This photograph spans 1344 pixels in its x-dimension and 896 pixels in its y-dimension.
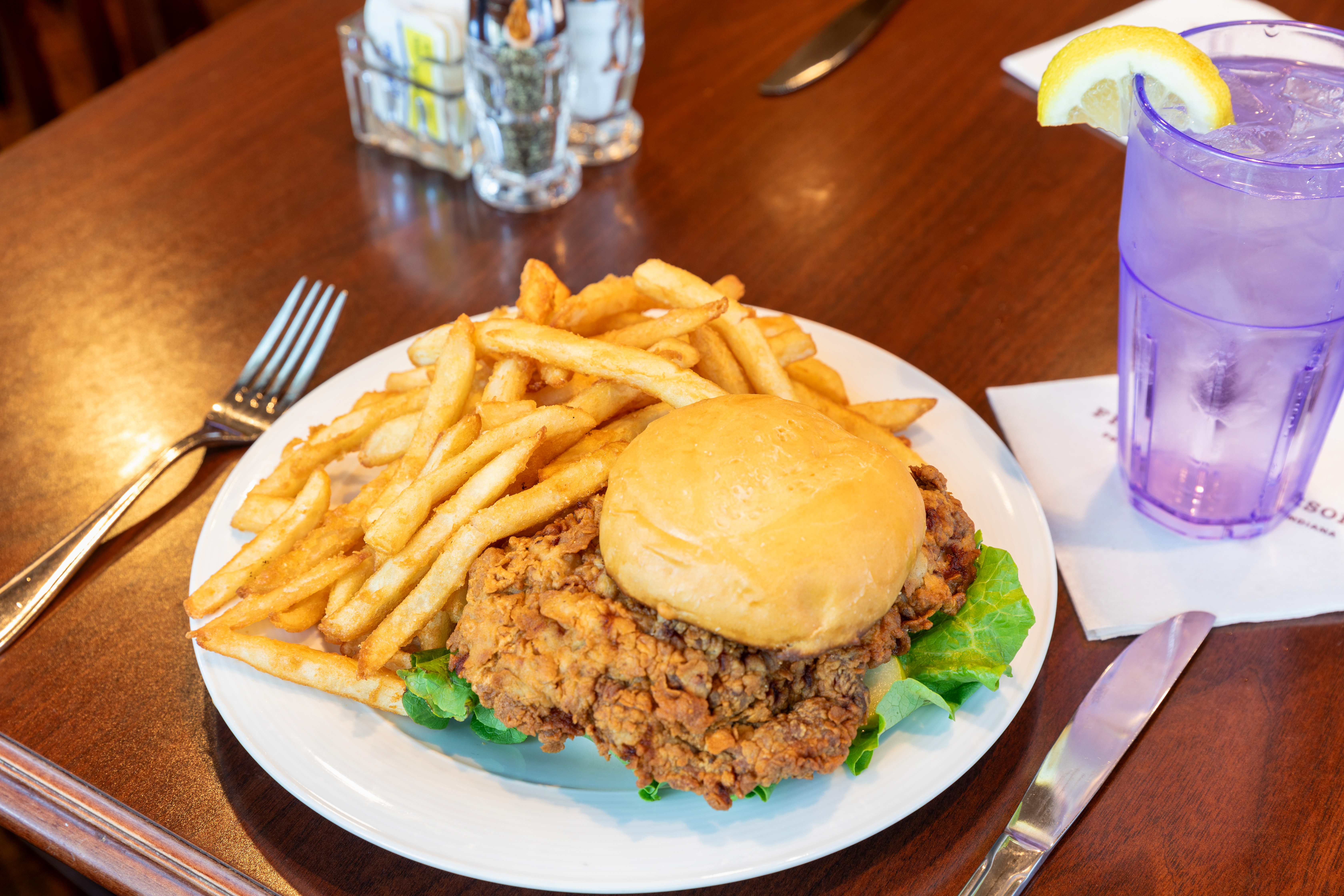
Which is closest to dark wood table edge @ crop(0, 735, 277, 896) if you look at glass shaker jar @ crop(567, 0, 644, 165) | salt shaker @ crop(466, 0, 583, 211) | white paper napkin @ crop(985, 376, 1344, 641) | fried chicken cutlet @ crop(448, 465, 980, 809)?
fried chicken cutlet @ crop(448, 465, 980, 809)

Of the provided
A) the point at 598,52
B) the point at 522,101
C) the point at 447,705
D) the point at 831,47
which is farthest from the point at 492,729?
the point at 831,47

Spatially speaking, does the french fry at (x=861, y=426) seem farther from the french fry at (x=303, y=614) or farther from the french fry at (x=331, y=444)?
the french fry at (x=303, y=614)

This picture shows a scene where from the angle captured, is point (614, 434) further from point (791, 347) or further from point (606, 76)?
point (606, 76)

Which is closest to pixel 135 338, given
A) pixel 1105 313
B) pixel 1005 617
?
pixel 1005 617

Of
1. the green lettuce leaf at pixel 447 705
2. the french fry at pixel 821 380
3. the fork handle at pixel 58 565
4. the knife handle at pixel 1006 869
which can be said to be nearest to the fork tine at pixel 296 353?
the fork handle at pixel 58 565

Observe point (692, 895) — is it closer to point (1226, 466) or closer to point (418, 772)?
point (418, 772)

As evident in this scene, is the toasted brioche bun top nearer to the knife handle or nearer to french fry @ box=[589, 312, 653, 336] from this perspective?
the knife handle
